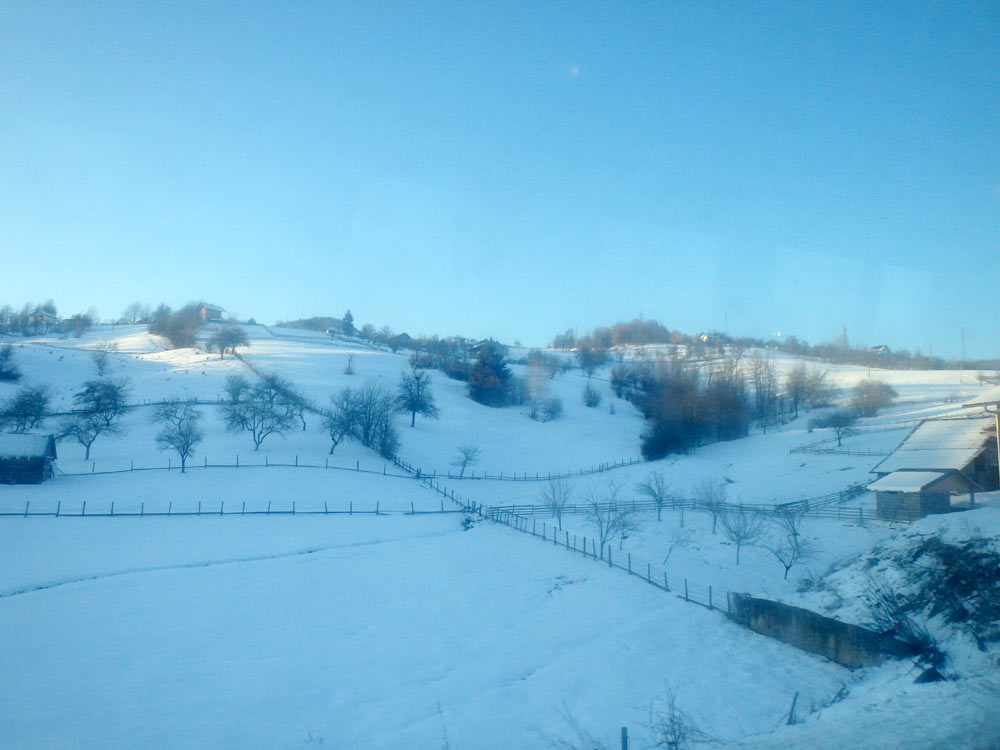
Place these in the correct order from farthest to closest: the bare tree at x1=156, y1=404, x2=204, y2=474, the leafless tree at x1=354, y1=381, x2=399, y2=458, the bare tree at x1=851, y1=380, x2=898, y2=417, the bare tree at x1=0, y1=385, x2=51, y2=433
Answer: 1. the bare tree at x1=851, y1=380, x2=898, y2=417
2. the leafless tree at x1=354, y1=381, x2=399, y2=458
3. the bare tree at x1=0, y1=385, x2=51, y2=433
4. the bare tree at x1=156, y1=404, x2=204, y2=474

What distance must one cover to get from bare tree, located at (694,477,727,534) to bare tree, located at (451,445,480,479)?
1879cm

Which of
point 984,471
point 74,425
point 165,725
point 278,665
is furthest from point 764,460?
point 74,425

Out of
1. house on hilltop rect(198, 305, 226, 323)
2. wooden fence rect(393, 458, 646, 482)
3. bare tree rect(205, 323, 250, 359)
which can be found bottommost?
wooden fence rect(393, 458, 646, 482)

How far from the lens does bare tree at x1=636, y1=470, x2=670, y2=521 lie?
3389 centimetres

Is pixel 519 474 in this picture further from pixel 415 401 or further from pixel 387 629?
pixel 387 629

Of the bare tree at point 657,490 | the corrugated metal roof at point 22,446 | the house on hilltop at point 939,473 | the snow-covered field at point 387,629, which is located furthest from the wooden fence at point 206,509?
the house on hilltop at point 939,473

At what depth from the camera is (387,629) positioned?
16.9 metres

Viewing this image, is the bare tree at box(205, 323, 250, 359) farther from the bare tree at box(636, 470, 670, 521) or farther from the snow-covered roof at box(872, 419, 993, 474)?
the snow-covered roof at box(872, 419, 993, 474)

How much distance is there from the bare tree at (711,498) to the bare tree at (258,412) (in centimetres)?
3104

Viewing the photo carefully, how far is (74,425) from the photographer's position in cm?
3897

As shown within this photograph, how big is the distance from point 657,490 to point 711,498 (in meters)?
4.40

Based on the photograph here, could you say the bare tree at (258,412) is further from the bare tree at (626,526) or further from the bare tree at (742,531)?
the bare tree at (742,531)

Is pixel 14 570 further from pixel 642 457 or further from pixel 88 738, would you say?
pixel 642 457

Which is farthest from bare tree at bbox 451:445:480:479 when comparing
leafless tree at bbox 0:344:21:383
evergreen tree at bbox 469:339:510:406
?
leafless tree at bbox 0:344:21:383
